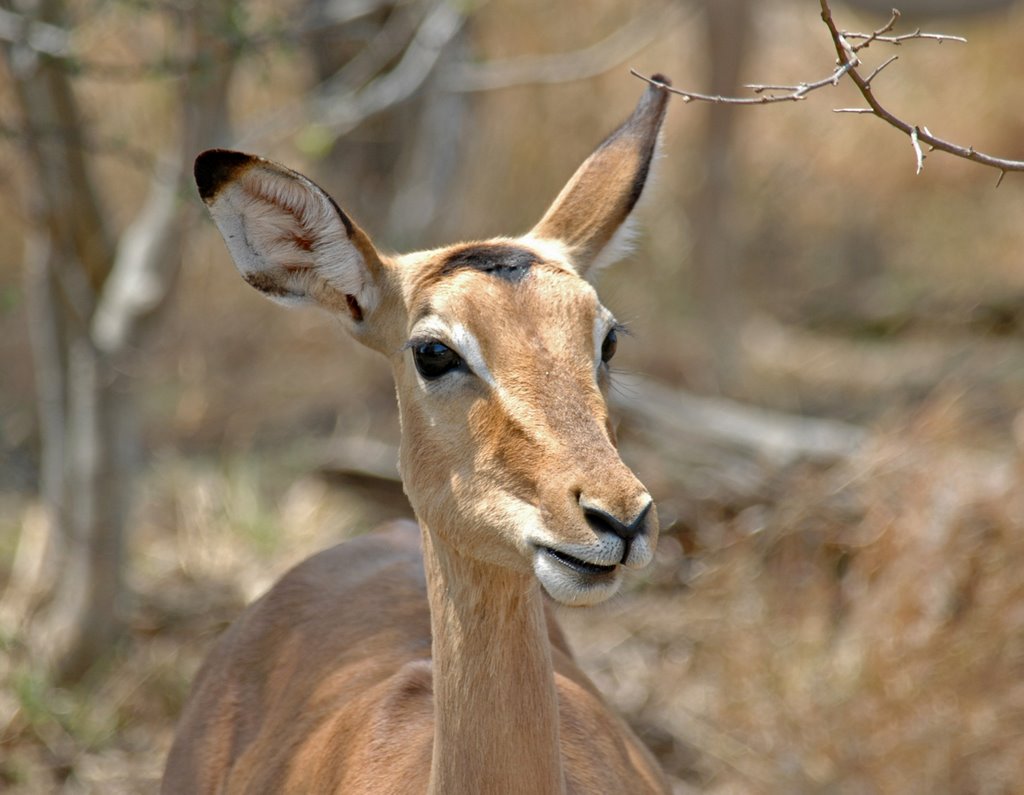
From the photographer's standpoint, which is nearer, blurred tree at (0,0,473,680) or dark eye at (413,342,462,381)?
dark eye at (413,342,462,381)

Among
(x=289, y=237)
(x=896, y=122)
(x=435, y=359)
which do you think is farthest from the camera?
(x=289, y=237)

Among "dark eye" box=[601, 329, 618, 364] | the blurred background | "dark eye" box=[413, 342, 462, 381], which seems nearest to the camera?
"dark eye" box=[413, 342, 462, 381]

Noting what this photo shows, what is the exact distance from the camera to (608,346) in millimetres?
2854

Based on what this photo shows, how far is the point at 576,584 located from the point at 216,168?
104 centimetres

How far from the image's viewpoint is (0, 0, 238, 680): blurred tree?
510 centimetres

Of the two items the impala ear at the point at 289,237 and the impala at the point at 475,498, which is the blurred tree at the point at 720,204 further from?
the impala ear at the point at 289,237

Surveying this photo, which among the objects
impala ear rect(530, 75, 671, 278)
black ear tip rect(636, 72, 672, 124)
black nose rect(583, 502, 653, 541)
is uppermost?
black ear tip rect(636, 72, 672, 124)

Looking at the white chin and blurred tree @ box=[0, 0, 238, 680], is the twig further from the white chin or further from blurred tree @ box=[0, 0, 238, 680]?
blurred tree @ box=[0, 0, 238, 680]

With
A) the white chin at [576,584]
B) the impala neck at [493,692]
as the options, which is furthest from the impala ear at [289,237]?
the white chin at [576,584]

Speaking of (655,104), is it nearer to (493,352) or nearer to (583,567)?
(493,352)

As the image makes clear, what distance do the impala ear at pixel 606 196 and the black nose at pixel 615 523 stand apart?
0.94 metres

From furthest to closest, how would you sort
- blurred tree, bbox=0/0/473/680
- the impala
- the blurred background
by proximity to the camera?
blurred tree, bbox=0/0/473/680, the blurred background, the impala

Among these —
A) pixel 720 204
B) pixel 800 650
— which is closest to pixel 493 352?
pixel 800 650

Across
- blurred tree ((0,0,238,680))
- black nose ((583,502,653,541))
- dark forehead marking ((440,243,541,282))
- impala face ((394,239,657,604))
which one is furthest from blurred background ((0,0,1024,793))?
black nose ((583,502,653,541))
